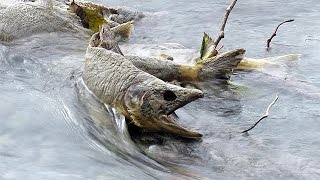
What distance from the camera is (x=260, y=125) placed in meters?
5.33

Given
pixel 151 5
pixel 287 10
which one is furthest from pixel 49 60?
pixel 287 10

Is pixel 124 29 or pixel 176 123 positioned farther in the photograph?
pixel 124 29

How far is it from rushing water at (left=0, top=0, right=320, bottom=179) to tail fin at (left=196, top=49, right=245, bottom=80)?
10cm

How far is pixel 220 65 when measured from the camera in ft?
19.5

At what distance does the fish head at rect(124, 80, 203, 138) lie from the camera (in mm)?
4887

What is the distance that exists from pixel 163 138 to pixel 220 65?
1255mm

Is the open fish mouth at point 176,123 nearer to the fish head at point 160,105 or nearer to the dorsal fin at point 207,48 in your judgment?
the fish head at point 160,105

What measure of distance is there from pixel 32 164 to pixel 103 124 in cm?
79

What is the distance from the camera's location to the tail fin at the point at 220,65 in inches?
231

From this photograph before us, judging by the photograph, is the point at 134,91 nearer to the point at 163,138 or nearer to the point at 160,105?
the point at 160,105

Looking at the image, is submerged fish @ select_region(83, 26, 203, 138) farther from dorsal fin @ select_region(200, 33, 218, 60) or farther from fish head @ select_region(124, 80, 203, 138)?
dorsal fin @ select_region(200, 33, 218, 60)

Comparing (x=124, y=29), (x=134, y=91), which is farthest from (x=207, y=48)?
(x=134, y=91)

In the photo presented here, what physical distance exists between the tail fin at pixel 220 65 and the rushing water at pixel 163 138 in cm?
10

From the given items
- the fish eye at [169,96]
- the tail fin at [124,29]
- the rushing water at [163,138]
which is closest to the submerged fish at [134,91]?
the fish eye at [169,96]
